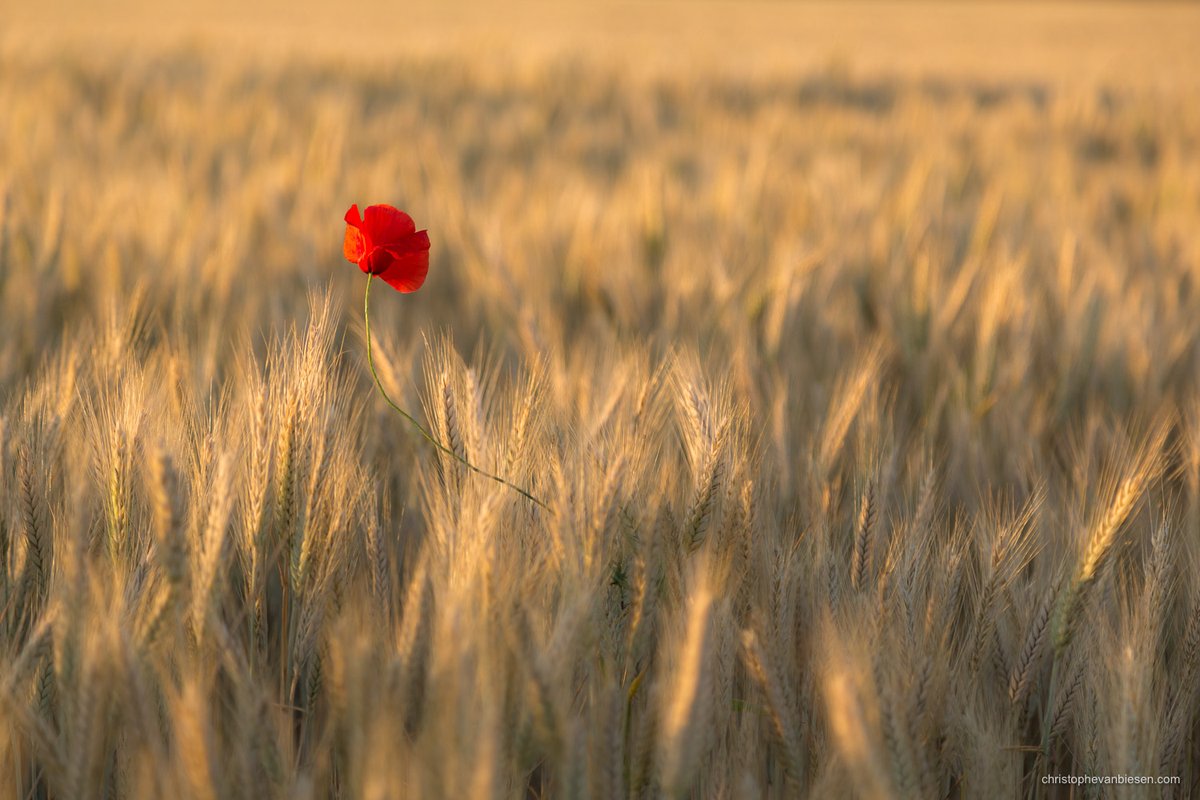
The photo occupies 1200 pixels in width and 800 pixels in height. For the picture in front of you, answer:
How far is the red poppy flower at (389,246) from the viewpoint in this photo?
101cm

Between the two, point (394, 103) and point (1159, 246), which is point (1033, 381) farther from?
point (394, 103)

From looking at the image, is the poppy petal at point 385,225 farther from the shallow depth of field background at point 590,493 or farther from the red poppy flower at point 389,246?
the shallow depth of field background at point 590,493

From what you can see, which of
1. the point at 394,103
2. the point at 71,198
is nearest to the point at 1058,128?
A: the point at 394,103

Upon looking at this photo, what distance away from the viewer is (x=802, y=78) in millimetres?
7340

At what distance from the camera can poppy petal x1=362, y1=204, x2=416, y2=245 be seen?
1006 millimetres

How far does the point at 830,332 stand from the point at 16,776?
61.6 inches

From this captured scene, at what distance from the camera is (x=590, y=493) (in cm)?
90

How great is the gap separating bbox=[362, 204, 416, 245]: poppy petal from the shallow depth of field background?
0.11 m

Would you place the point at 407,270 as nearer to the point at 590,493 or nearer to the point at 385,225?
the point at 385,225

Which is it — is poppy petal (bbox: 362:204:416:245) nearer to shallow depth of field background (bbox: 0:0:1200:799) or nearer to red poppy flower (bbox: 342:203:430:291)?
red poppy flower (bbox: 342:203:430:291)

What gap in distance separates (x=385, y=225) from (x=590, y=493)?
0.38m

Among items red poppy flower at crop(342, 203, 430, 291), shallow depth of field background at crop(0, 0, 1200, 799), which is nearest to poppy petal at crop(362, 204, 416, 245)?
red poppy flower at crop(342, 203, 430, 291)

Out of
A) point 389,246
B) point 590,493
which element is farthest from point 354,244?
point 590,493

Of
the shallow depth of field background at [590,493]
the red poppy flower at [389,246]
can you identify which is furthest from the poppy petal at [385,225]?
the shallow depth of field background at [590,493]
